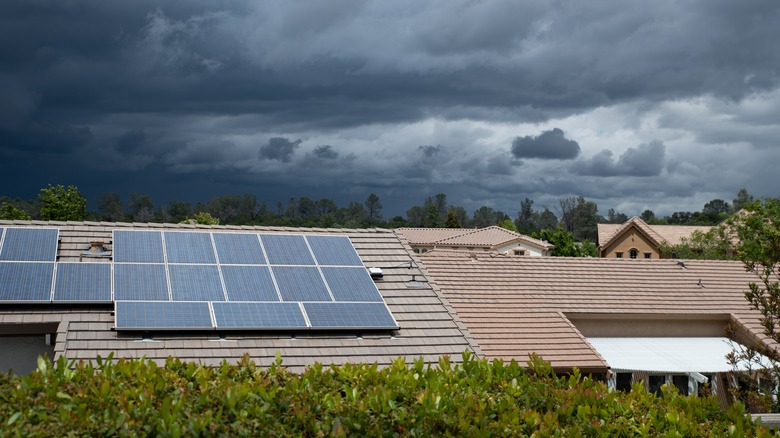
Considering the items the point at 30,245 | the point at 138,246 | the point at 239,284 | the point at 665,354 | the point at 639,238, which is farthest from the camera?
the point at 639,238

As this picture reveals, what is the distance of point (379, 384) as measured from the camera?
26.9ft

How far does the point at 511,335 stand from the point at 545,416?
53.5ft

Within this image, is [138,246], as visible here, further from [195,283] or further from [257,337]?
[257,337]

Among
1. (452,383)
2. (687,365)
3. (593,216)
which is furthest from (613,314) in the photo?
(593,216)

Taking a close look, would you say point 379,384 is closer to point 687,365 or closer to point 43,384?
point 43,384

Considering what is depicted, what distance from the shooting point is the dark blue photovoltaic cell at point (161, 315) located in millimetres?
16438

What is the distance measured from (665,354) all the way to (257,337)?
14.6m

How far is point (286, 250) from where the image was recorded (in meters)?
20.7

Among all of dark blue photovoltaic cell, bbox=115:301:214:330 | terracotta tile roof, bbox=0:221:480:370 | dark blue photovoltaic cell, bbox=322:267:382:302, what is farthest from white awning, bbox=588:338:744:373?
dark blue photovoltaic cell, bbox=115:301:214:330

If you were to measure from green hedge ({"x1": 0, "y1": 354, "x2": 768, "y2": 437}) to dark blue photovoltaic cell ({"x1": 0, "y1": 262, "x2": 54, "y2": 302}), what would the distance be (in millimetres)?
9436

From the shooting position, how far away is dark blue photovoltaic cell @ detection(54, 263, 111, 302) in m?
17.0

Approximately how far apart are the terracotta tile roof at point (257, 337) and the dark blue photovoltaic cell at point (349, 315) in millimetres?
237

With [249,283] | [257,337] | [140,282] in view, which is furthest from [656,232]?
[140,282]

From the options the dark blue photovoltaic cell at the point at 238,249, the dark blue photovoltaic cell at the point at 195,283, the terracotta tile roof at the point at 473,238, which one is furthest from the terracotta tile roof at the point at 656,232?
the dark blue photovoltaic cell at the point at 195,283
